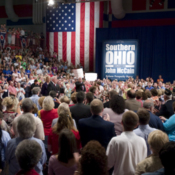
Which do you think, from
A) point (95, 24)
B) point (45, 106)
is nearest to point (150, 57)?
point (95, 24)

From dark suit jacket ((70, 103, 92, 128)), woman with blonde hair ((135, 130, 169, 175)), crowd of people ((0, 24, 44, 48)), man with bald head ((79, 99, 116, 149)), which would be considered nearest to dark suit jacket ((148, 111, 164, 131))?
man with bald head ((79, 99, 116, 149))

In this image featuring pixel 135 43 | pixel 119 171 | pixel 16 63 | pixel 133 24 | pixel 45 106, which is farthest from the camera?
pixel 133 24

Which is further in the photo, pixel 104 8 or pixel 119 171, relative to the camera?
pixel 104 8

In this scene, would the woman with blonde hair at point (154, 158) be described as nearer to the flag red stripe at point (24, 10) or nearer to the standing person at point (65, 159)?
the standing person at point (65, 159)

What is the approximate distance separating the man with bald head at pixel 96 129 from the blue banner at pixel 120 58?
44.0 feet

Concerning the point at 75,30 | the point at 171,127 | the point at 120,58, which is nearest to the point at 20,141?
the point at 171,127

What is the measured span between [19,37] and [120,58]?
257 inches

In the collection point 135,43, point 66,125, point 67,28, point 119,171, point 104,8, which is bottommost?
point 119,171

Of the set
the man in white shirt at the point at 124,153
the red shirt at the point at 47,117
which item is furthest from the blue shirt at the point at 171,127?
the red shirt at the point at 47,117

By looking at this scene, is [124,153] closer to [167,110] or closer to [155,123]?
[155,123]

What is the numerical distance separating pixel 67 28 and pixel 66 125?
15.7 meters

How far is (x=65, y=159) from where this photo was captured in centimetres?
216

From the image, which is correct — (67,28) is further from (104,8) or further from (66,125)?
(66,125)

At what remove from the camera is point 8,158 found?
266 centimetres
